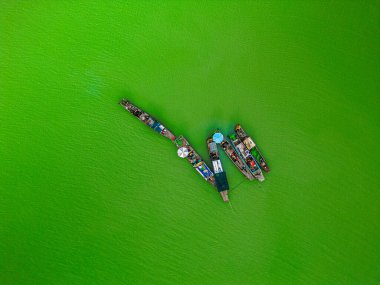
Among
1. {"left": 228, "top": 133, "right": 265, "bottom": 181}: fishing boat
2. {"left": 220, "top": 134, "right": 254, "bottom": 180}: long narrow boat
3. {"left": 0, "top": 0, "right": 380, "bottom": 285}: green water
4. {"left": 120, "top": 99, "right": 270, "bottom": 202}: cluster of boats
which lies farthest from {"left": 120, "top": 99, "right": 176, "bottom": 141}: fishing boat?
{"left": 228, "top": 133, "right": 265, "bottom": 181}: fishing boat

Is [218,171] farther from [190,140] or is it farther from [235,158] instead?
[190,140]

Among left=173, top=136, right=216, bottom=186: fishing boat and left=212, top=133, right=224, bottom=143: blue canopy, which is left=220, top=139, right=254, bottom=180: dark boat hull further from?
left=173, top=136, right=216, bottom=186: fishing boat

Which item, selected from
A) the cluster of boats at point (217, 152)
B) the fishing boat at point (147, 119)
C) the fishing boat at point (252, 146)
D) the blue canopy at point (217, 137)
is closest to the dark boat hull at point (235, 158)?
the cluster of boats at point (217, 152)

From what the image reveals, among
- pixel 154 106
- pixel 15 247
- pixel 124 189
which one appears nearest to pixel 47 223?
pixel 15 247

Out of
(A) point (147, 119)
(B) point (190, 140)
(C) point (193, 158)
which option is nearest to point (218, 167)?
(C) point (193, 158)

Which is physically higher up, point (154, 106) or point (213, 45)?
point (213, 45)

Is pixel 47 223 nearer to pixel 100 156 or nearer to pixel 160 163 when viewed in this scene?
pixel 100 156

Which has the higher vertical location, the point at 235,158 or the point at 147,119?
the point at 147,119
